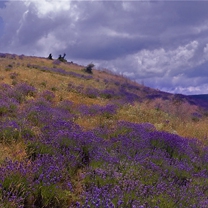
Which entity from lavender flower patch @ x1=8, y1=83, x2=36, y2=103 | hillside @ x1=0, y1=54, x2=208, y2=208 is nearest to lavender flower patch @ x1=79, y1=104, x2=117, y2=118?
hillside @ x1=0, y1=54, x2=208, y2=208

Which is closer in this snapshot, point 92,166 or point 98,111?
point 92,166

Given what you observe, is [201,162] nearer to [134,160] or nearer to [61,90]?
[134,160]

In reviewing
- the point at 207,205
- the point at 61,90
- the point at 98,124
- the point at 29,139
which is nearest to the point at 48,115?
the point at 98,124

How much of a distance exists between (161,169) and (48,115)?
3.48 metres

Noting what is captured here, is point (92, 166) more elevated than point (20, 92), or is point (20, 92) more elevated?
point (20, 92)

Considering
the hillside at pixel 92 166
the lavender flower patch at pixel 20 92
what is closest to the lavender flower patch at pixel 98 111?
the hillside at pixel 92 166

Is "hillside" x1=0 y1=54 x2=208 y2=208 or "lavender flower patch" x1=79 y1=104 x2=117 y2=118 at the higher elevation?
"lavender flower patch" x1=79 y1=104 x2=117 y2=118

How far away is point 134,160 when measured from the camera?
4.73 m

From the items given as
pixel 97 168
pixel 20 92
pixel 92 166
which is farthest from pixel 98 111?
pixel 97 168

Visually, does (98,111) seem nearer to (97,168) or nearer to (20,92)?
(20,92)

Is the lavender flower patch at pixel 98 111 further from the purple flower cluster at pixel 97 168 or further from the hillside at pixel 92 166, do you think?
the purple flower cluster at pixel 97 168

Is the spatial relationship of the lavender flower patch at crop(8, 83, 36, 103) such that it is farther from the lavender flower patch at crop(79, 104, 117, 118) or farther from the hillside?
the lavender flower patch at crop(79, 104, 117, 118)

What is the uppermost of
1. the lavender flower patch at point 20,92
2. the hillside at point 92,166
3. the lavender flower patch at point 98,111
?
the lavender flower patch at point 20,92

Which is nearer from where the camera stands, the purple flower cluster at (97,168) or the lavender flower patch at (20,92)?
the purple flower cluster at (97,168)
